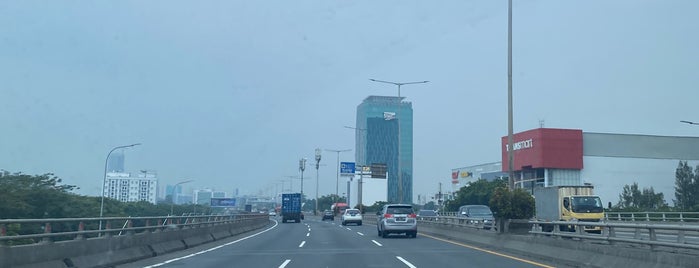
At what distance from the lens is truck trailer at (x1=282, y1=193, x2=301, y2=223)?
8738 centimetres

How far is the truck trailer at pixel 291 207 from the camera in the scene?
87.4 meters

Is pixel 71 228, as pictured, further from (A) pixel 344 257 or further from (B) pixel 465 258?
(B) pixel 465 258

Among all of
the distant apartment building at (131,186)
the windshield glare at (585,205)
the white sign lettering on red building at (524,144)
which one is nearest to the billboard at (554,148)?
the white sign lettering on red building at (524,144)

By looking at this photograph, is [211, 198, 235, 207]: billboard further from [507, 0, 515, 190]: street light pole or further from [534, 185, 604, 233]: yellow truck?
[507, 0, 515, 190]: street light pole

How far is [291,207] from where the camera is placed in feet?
A: 286

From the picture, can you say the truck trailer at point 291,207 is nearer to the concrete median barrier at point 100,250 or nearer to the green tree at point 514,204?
the concrete median barrier at point 100,250

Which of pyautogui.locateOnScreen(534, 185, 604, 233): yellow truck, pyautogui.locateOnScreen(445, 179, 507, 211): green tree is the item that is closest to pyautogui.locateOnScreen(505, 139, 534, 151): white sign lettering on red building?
pyautogui.locateOnScreen(445, 179, 507, 211): green tree

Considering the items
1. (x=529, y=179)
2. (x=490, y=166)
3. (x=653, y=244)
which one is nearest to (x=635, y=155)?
(x=529, y=179)

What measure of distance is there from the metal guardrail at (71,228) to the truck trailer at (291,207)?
50.5 metres

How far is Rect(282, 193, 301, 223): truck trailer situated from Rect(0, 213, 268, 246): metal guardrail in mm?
50474

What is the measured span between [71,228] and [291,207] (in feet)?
206

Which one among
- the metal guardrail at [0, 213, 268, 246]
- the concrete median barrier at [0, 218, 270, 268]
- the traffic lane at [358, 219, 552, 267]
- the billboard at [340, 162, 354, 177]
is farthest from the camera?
the billboard at [340, 162, 354, 177]

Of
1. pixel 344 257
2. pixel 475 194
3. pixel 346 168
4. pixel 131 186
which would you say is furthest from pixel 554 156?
pixel 344 257

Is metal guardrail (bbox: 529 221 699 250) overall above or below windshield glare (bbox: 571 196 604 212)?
below
